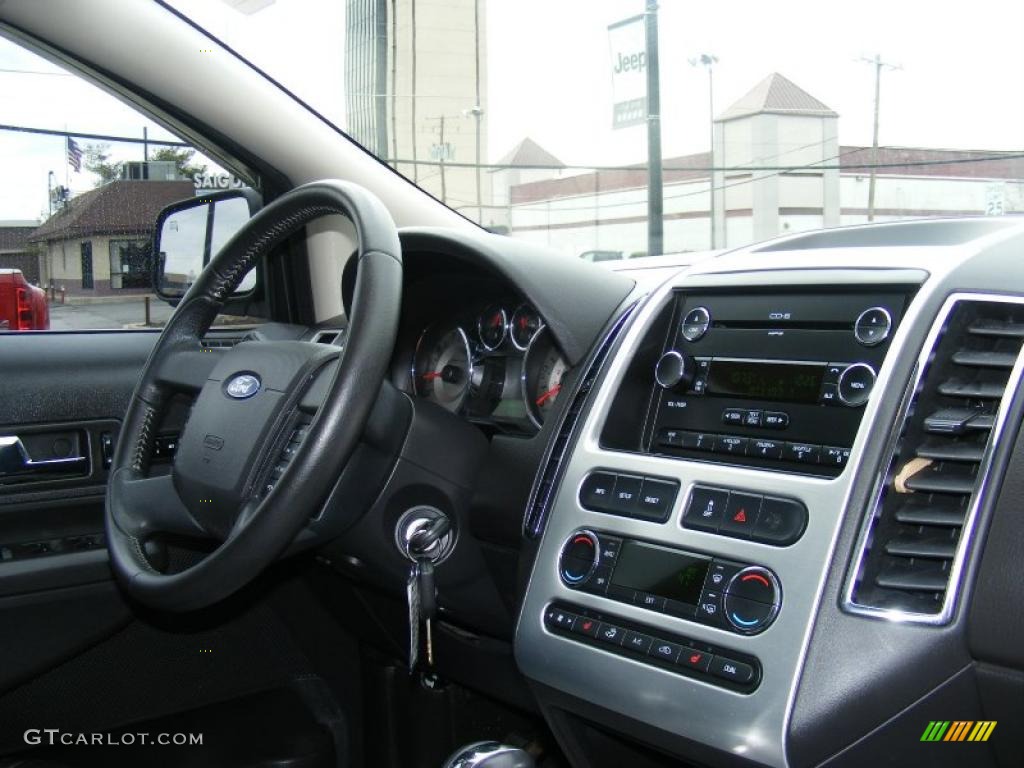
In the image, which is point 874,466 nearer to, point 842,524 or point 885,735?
point 842,524

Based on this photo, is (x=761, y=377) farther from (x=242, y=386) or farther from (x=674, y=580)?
(x=242, y=386)

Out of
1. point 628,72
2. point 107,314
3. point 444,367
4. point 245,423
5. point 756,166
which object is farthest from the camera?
point 628,72

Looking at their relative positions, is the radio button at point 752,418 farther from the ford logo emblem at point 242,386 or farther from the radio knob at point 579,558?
the ford logo emblem at point 242,386

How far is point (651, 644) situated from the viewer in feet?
4.84

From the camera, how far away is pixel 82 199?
8.30ft

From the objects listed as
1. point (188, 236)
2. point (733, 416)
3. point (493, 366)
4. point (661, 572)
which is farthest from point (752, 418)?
point (188, 236)

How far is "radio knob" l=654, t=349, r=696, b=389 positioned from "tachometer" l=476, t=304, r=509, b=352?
1.37 feet

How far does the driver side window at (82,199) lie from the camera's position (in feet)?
7.77

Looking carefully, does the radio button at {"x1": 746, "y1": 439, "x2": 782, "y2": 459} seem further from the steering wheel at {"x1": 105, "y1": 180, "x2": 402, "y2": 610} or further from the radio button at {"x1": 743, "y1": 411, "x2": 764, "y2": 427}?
the steering wheel at {"x1": 105, "y1": 180, "x2": 402, "y2": 610}

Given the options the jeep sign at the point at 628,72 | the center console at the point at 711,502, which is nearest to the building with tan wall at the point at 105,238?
the center console at the point at 711,502

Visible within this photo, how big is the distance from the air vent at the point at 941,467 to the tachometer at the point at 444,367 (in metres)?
0.95

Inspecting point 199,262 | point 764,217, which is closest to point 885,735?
point 764,217

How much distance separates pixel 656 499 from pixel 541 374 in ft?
1.62

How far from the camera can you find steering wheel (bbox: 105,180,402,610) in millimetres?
1486
